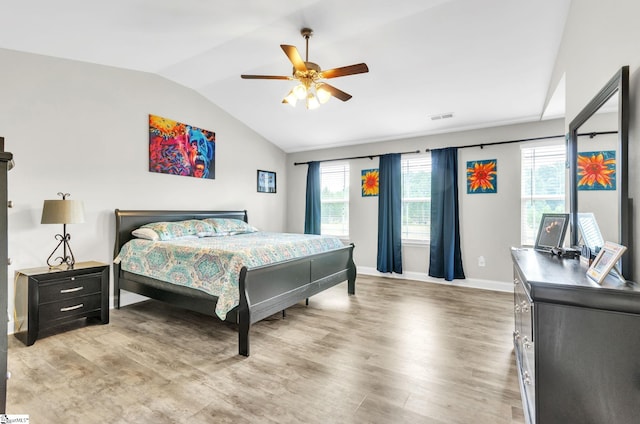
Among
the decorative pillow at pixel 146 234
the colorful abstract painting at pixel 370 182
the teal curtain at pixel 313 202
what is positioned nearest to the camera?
the decorative pillow at pixel 146 234

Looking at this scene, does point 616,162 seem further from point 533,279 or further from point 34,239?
point 34,239

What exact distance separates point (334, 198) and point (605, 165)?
4505 mm

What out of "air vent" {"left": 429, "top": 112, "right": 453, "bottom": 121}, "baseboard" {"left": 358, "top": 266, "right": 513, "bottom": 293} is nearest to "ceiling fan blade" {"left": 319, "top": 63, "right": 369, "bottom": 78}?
"air vent" {"left": 429, "top": 112, "right": 453, "bottom": 121}

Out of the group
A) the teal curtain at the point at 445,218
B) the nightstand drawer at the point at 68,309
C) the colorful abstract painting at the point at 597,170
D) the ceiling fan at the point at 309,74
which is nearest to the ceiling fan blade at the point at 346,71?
the ceiling fan at the point at 309,74

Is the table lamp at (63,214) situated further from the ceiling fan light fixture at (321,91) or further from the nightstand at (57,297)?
the ceiling fan light fixture at (321,91)

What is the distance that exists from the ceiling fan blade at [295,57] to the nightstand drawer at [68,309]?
2.97 meters

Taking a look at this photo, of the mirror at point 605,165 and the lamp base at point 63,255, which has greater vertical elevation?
the mirror at point 605,165

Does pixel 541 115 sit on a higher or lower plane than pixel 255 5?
lower

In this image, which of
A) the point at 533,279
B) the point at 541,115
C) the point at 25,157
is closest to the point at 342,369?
the point at 533,279

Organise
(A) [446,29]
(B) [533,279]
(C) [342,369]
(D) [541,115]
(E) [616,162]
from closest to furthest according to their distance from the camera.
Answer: (B) [533,279] < (E) [616,162] < (C) [342,369] < (A) [446,29] < (D) [541,115]

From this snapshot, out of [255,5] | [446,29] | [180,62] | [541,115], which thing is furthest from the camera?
[541,115]

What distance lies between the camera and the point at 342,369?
227 cm

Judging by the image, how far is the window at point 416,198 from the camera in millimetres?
5082

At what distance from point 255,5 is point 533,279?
276cm
